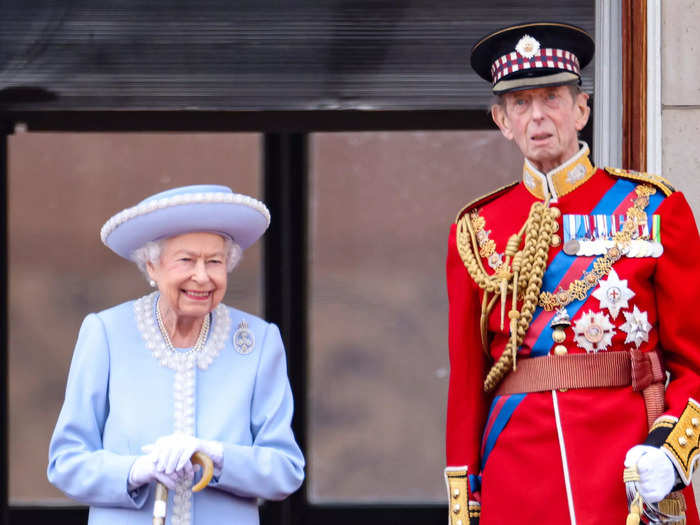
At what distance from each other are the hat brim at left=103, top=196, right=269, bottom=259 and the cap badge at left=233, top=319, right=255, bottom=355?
0.82ft

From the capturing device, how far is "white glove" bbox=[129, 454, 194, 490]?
3.43 m

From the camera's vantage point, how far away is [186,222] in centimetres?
358

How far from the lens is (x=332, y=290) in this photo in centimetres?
653

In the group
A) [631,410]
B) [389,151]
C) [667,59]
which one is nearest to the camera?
[631,410]

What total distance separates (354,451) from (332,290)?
0.76 m

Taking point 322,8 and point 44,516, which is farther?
point 44,516

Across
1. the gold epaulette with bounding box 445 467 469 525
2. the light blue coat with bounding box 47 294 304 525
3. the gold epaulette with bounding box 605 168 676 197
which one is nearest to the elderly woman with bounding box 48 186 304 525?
the light blue coat with bounding box 47 294 304 525

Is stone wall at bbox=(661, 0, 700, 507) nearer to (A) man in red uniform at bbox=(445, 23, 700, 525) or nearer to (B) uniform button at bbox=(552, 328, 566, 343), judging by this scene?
(A) man in red uniform at bbox=(445, 23, 700, 525)

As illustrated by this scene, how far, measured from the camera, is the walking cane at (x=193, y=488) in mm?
3436

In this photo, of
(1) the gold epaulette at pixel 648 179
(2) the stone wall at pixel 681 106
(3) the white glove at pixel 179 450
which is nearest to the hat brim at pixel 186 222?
(3) the white glove at pixel 179 450

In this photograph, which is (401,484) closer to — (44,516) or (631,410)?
(44,516)

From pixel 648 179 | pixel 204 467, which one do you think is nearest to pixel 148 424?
pixel 204 467

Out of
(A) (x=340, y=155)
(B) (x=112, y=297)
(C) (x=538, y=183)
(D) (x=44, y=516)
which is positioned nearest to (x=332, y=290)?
(A) (x=340, y=155)

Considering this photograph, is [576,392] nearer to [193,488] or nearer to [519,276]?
[519,276]
